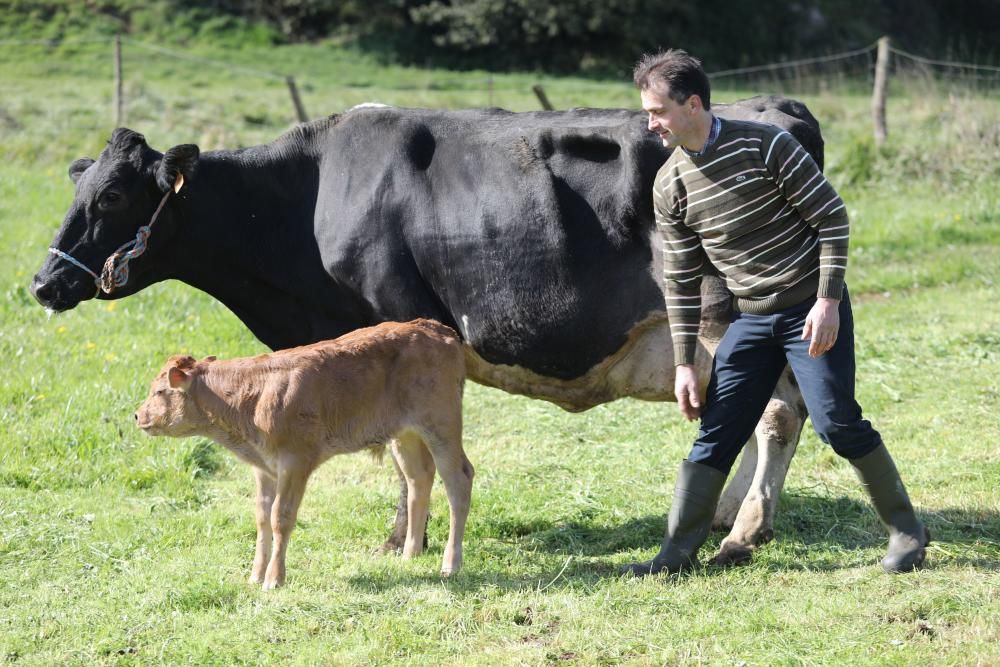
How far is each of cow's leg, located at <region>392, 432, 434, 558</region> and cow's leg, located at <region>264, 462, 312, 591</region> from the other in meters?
0.68

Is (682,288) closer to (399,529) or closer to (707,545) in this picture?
(707,545)

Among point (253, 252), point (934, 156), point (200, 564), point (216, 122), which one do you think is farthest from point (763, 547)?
point (216, 122)

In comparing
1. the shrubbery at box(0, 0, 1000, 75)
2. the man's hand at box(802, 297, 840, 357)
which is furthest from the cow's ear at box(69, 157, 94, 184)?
Result: the shrubbery at box(0, 0, 1000, 75)

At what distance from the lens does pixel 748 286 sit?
5160 mm

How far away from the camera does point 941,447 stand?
291 inches

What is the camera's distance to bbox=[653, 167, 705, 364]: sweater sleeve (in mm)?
5223

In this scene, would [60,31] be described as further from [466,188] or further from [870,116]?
[466,188]

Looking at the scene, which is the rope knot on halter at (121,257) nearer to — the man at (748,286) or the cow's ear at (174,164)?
the cow's ear at (174,164)

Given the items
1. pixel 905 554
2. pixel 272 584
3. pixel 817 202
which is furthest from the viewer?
pixel 272 584

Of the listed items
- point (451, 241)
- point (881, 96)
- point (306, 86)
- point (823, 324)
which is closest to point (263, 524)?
point (451, 241)

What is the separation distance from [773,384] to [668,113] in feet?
4.56

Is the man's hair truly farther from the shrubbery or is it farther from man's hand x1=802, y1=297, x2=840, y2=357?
the shrubbery

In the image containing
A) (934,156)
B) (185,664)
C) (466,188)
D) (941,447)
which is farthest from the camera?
(934,156)

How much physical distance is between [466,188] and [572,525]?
1.91m
